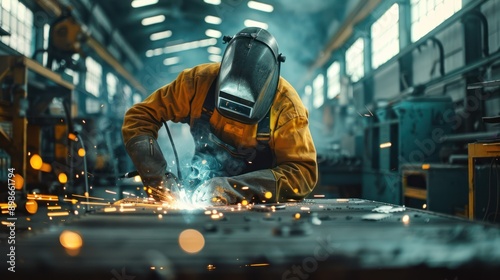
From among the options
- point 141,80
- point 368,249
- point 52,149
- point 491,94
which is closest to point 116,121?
point 52,149

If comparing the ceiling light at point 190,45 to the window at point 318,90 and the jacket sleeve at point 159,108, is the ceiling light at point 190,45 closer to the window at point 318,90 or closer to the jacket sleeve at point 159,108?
the window at point 318,90

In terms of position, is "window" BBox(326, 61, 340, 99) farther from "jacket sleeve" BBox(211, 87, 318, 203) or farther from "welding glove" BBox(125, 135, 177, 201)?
"welding glove" BBox(125, 135, 177, 201)

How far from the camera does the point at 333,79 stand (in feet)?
37.9

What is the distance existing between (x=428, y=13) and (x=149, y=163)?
16.0 ft

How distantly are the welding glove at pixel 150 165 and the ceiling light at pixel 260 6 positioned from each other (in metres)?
7.48

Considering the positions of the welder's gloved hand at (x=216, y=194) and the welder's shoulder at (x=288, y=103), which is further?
the welder's shoulder at (x=288, y=103)

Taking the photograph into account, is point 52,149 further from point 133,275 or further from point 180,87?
point 133,275

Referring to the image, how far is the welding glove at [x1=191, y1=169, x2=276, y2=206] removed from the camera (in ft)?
6.10

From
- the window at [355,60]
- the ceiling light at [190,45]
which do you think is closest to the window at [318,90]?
the window at [355,60]

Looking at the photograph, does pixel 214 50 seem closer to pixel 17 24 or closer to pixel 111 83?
pixel 111 83

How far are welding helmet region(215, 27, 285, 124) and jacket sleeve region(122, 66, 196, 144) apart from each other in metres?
0.29

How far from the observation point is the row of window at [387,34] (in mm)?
5545

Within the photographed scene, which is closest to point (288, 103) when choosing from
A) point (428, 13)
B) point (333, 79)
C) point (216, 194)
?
point (216, 194)

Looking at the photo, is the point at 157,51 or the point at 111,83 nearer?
the point at 111,83
